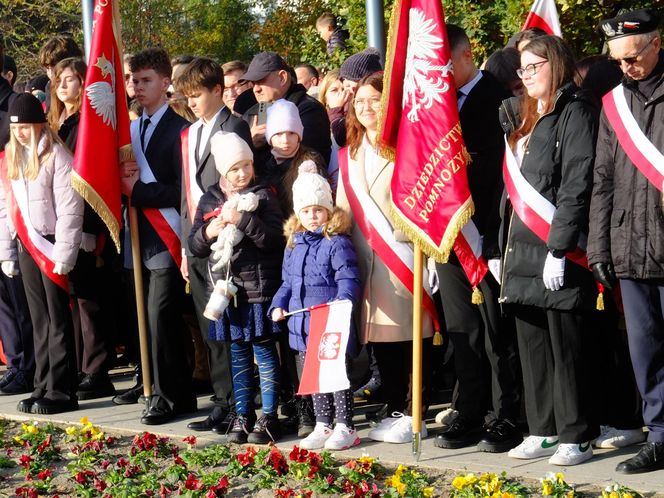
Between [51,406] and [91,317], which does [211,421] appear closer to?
[51,406]

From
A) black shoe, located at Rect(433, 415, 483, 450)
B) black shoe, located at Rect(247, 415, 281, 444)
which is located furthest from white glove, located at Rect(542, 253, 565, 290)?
black shoe, located at Rect(247, 415, 281, 444)

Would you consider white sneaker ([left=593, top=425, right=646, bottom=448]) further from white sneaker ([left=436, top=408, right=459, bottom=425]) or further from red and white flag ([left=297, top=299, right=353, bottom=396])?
red and white flag ([left=297, top=299, right=353, bottom=396])

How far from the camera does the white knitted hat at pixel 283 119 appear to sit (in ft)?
24.5

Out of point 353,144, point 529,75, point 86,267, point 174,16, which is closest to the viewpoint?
point 529,75

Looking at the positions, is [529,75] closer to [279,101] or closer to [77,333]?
[279,101]

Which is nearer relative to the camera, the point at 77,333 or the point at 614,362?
the point at 614,362

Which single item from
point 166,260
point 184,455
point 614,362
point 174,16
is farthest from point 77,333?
point 174,16

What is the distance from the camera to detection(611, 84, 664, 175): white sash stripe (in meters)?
5.98

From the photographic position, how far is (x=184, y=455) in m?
7.16

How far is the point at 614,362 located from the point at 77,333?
14.1 ft

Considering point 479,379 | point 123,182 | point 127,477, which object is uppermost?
point 123,182

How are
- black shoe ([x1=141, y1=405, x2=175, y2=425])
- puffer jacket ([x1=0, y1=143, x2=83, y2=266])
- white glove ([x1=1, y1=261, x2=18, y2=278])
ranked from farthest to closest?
white glove ([x1=1, y1=261, x2=18, y2=278])
puffer jacket ([x1=0, y1=143, x2=83, y2=266])
black shoe ([x1=141, y1=405, x2=175, y2=425])

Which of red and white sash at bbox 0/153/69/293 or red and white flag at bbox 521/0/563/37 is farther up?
red and white flag at bbox 521/0/563/37

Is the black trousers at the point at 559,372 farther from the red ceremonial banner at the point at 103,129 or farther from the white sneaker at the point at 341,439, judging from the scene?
the red ceremonial banner at the point at 103,129
